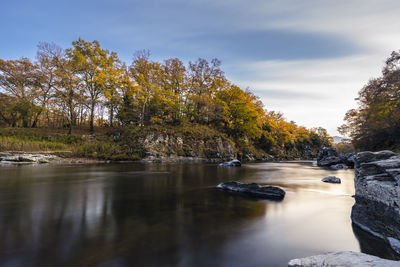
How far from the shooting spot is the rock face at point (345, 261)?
6.38 ft

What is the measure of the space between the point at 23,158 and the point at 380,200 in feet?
73.2

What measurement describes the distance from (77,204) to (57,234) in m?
2.35

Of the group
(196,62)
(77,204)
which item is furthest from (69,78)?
(77,204)

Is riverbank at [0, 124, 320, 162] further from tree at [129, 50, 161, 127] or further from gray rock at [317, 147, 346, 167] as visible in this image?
gray rock at [317, 147, 346, 167]

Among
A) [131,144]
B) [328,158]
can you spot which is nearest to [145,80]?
[131,144]

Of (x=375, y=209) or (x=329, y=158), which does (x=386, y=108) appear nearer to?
(x=329, y=158)

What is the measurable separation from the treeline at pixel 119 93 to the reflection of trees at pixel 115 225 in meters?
22.2

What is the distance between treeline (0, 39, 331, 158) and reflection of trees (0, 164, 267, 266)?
72.9 ft

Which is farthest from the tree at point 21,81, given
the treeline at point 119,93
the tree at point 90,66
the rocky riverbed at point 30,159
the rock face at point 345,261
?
the rock face at point 345,261

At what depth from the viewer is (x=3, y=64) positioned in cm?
2584

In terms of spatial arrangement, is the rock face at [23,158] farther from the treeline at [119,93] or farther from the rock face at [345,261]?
the rock face at [345,261]

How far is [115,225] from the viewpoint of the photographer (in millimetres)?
3986

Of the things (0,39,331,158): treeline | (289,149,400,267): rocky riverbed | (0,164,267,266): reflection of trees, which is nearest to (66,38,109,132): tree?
(0,39,331,158): treeline

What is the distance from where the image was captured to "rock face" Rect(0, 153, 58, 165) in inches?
617
